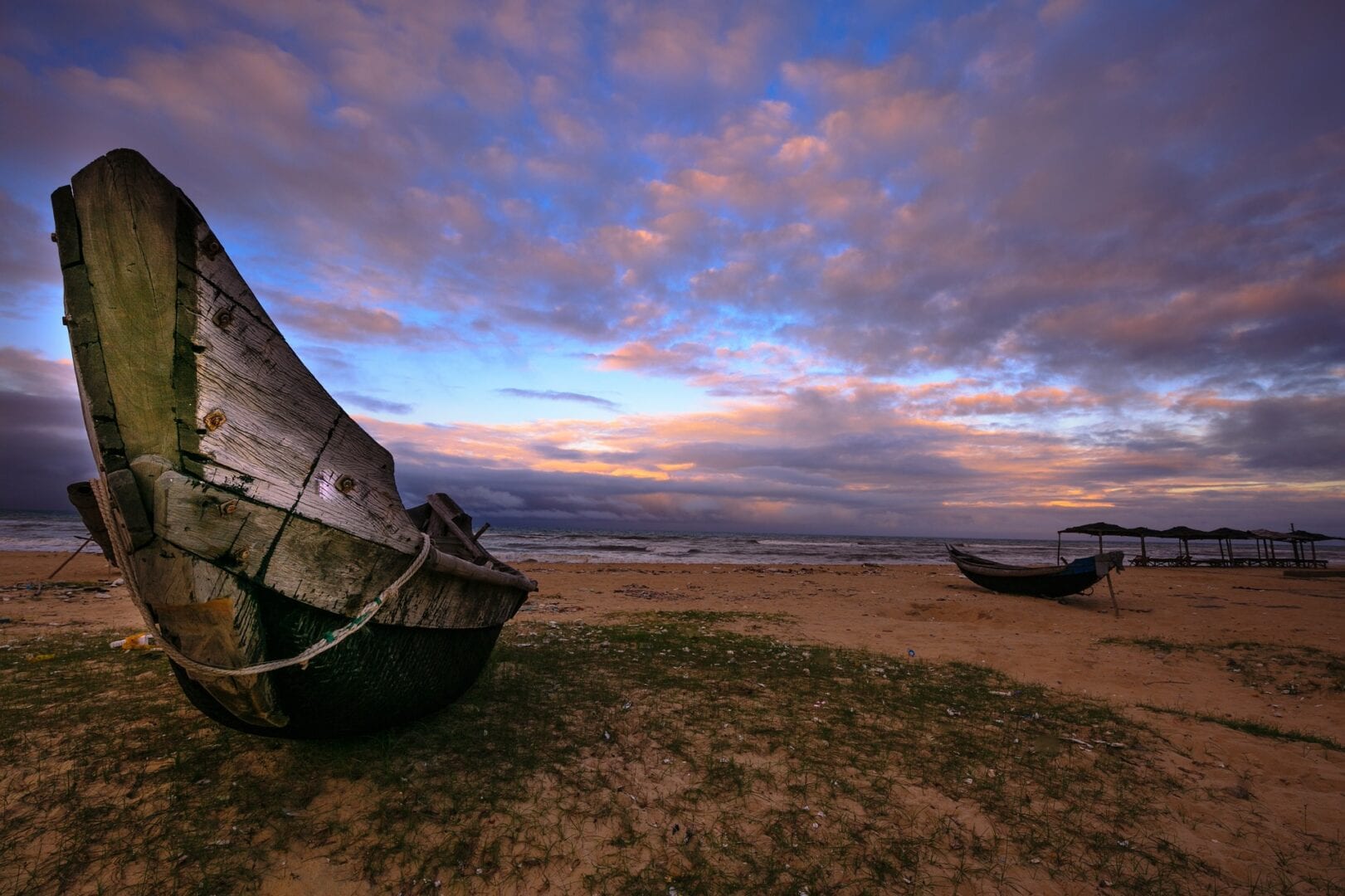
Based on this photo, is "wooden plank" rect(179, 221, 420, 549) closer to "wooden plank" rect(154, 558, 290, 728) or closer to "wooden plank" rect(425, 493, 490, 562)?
"wooden plank" rect(154, 558, 290, 728)

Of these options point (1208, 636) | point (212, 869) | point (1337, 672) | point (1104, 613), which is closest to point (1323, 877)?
point (212, 869)

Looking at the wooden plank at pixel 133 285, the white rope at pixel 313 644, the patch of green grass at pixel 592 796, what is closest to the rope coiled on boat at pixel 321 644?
the white rope at pixel 313 644

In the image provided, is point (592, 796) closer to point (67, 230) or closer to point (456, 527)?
point (456, 527)

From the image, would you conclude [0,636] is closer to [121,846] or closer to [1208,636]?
[121,846]

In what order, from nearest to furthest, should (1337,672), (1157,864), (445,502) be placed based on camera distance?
(1157,864), (445,502), (1337,672)

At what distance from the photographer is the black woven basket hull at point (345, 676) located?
2.94 meters

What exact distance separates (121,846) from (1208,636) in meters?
16.2

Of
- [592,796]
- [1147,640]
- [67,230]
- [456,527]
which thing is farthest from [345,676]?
[1147,640]

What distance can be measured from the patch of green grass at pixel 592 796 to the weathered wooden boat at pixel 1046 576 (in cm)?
1135

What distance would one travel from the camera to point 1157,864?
10.8ft

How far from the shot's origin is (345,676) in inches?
127

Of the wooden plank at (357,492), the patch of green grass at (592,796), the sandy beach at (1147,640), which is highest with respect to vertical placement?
the wooden plank at (357,492)

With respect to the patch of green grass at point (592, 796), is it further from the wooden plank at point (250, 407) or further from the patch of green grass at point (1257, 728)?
the wooden plank at point (250, 407)

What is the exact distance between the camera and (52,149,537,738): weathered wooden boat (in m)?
2.58
